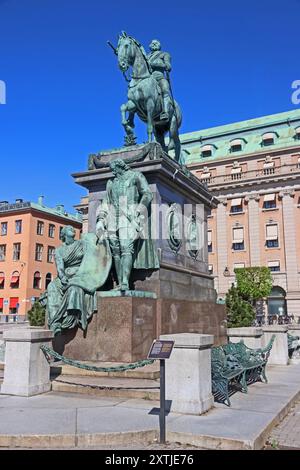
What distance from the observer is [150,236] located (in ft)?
36.3

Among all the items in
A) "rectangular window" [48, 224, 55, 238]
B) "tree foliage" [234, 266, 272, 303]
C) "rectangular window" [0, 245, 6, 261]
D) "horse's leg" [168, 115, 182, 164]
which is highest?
"rectangular window" [48, 224, 55, 238]

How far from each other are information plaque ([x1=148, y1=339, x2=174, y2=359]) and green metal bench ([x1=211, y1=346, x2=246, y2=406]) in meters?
2.02

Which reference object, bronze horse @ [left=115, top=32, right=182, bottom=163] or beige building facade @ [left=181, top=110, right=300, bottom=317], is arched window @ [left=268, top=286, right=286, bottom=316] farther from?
bronze horse @ [left=115, top=32, right=182, bottom=163]

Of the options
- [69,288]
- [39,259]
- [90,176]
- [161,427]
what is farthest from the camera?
[39,259]

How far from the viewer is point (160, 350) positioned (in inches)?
234

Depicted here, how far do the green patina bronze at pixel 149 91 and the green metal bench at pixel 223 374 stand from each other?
21.9 feet

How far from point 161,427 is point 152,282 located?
520 cm

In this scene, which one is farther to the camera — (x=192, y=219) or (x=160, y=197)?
(x=192, y=219)

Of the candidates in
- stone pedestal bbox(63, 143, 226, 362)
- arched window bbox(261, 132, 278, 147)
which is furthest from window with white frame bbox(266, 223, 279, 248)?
stone pedestal bbox(63, 143, 226, 362)

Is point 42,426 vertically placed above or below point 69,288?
below

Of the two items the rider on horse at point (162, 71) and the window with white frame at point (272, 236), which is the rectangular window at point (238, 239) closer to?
the window with white frame at point (272, 236)

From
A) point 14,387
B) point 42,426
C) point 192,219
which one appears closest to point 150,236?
point 192,219

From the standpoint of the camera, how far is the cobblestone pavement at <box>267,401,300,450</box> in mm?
5699
